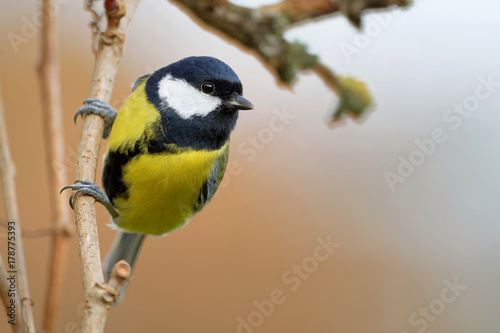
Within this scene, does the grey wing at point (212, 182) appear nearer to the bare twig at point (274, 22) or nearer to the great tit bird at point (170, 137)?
the great tit bird at point (170, 137)

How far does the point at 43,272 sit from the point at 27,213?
277 mm

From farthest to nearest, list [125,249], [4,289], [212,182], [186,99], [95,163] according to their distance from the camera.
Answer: [125,249]
[212,182]
[186,99]
[95,163]
[4,289]

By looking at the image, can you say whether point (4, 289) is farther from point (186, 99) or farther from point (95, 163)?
point (186, 99)

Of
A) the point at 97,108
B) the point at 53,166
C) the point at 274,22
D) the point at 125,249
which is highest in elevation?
the point at 274,22

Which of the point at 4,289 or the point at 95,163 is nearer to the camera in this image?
the point at 4,289

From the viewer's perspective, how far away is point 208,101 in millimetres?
A: 1527

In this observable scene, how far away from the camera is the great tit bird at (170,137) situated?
4.85 ft

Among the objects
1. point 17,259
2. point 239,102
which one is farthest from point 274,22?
point 17,259

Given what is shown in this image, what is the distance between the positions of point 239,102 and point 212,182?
0.28 m

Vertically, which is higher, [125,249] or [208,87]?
[208,87]

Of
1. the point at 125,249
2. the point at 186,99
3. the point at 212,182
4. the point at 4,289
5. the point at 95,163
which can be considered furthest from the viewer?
the point at 125,249

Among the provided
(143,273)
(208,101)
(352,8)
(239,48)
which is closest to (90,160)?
(208,101)

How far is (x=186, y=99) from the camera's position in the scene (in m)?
1.51

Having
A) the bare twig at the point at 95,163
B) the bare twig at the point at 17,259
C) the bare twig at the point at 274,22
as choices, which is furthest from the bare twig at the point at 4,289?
the bare twig at the point at 274,22
